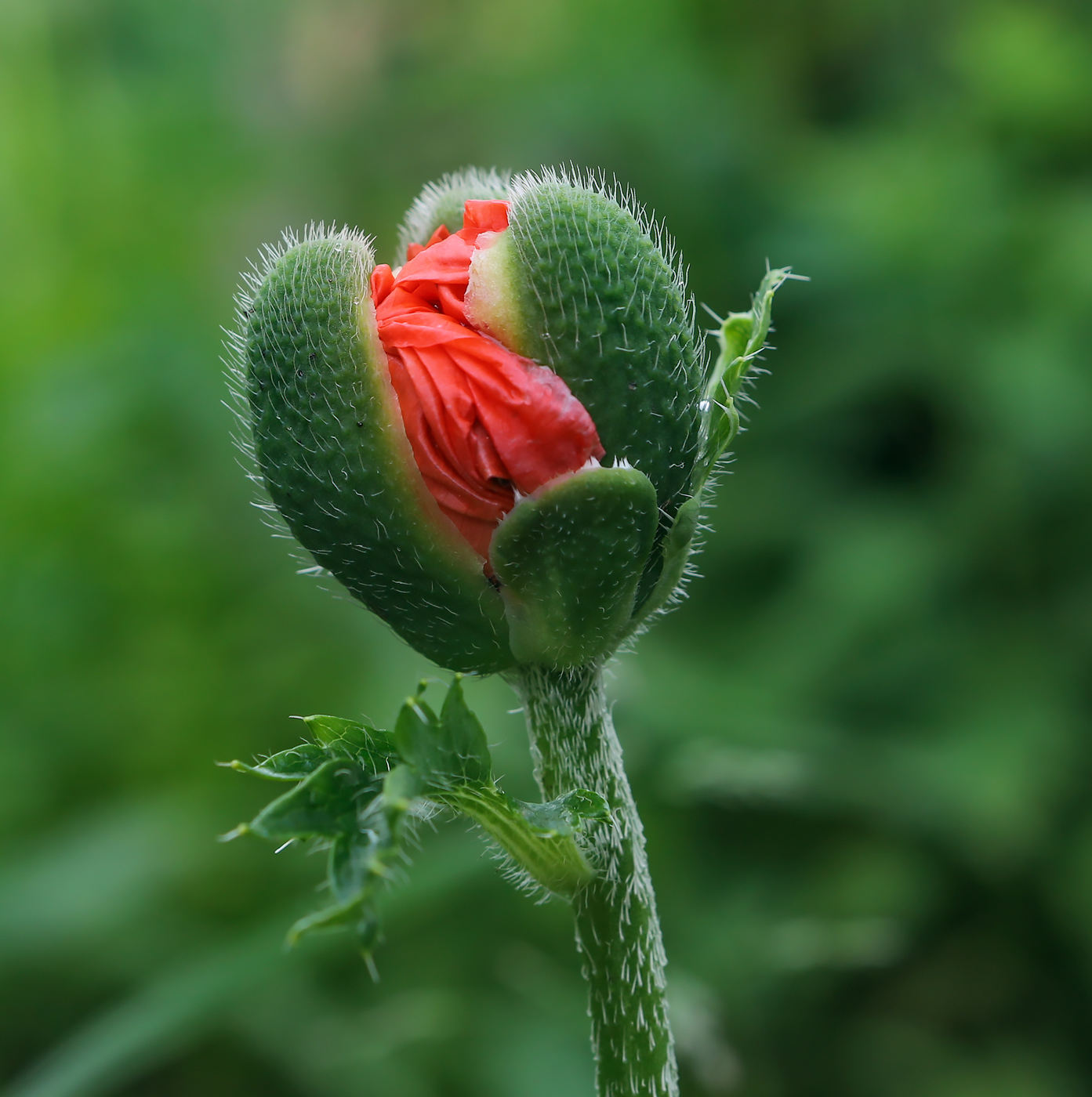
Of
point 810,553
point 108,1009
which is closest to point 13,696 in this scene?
point 108,1009

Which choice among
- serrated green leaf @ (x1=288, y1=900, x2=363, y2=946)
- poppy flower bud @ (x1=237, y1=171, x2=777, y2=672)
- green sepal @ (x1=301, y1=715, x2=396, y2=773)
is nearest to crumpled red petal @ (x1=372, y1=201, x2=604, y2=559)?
poppy flower bud @ (x1=237, y1=171, x2=777, y2=672)

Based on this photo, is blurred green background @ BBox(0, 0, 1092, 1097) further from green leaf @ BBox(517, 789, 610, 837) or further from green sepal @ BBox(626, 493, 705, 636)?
green leaf @ BBox(517, 789, 610, 837)

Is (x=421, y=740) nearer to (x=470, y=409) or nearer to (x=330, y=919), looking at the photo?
(x=330, y=919)

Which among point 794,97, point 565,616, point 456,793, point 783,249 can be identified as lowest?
point 456,793

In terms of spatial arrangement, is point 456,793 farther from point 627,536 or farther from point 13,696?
point 13,696

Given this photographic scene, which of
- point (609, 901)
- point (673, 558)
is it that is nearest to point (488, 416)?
point (673, 558)

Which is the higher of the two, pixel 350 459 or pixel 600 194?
pixel 600 194
